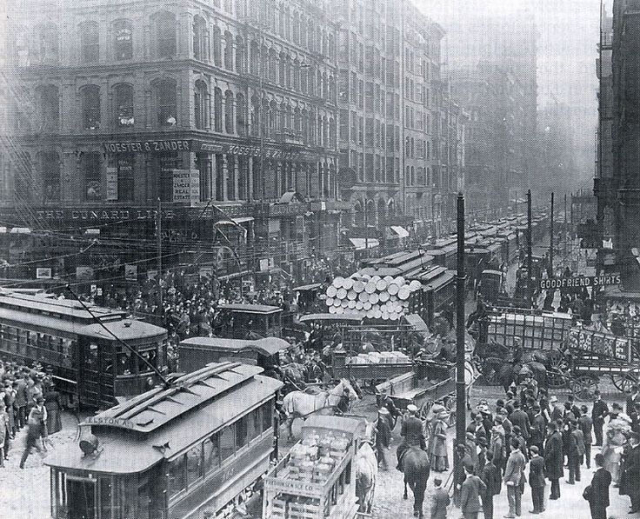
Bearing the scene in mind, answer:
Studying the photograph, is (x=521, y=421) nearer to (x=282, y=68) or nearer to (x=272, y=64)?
(x=272, y=64)

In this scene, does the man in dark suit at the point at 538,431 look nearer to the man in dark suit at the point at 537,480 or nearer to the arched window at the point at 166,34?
the man in dark suit at the point at 537,480

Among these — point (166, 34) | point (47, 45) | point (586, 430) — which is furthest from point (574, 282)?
point (47, 45)

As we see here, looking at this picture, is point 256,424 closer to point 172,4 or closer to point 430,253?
point 430,253

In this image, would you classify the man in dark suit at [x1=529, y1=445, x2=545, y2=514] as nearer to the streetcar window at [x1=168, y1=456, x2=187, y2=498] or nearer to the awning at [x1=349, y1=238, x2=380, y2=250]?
the streetcar window at [x1=168, y1=456, x2=187, y2=498]

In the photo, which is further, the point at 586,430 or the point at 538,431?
the point at 586,430

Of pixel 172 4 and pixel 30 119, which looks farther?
pixel 30 119

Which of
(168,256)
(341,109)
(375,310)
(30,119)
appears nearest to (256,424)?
(375,310)
